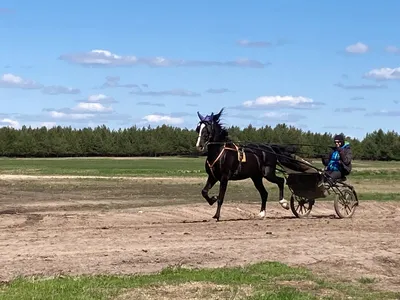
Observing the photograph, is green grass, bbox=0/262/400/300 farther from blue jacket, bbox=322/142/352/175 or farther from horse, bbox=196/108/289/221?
blue jacket, bbox=322/142/352/175

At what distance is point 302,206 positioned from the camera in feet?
73.4

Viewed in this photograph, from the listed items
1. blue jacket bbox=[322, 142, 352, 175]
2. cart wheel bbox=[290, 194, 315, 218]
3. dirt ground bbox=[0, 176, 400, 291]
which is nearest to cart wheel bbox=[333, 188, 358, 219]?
dirt ground bbox=[0, 176, 400, 291]

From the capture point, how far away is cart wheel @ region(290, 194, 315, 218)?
2206cm

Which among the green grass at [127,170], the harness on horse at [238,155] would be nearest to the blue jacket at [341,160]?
the harness on horse at [238,155]

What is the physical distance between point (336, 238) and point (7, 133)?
341 feet

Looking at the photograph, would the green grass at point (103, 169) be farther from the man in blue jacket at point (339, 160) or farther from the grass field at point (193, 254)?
the man in blue jacket at point (339, 160)

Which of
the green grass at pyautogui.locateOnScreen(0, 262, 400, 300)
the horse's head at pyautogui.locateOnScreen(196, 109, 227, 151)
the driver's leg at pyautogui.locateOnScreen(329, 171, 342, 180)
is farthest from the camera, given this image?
the driver's leg at pyautogui.locateOnScreen(329, 171, 342, 180)

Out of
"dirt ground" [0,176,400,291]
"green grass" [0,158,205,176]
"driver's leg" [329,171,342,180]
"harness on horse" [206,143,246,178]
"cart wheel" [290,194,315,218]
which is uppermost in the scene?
"harness on horse" [206,143,246,178]

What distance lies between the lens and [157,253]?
536 inches

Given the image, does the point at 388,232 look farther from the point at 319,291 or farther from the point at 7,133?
the point at 7,133

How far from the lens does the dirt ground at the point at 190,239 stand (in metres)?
12.4

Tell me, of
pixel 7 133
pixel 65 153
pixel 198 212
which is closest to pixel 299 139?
pixel 65 153

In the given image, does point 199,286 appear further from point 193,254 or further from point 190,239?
point 190,239

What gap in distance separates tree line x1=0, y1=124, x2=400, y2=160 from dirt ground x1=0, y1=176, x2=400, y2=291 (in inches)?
3544
